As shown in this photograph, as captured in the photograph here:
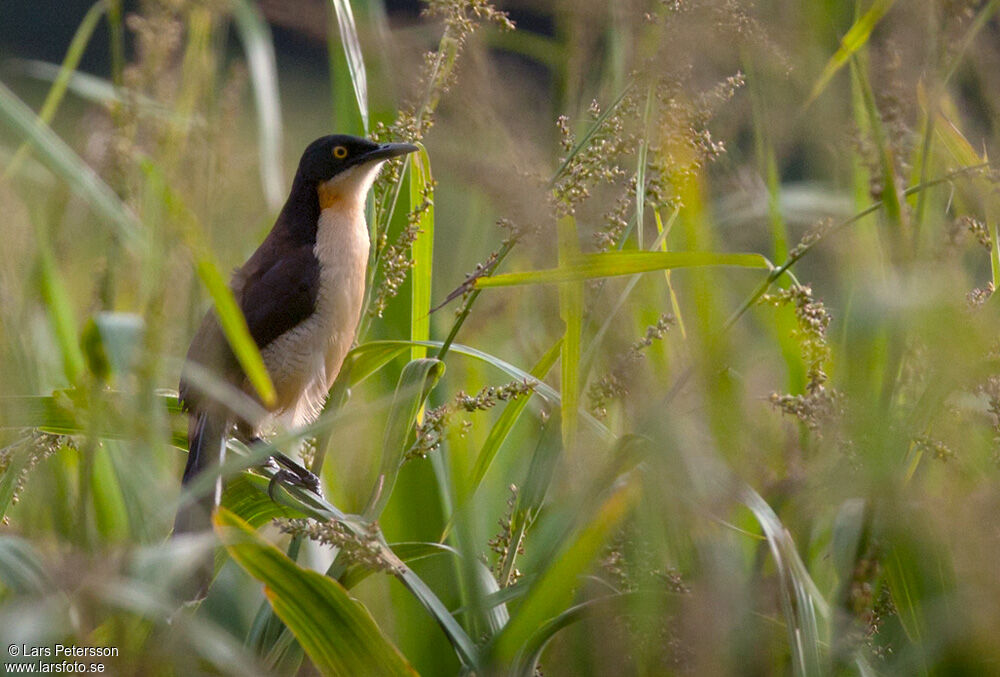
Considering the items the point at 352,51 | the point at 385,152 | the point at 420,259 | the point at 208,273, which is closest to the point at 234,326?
the point at 208,273

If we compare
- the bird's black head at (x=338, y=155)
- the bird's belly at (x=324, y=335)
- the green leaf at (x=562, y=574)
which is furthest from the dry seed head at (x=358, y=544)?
the bird's belly at (x=324, y=335)

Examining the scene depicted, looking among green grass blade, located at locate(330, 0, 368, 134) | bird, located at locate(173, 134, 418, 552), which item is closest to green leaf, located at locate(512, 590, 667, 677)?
bird, located at locate(173, 134, 418, 552)

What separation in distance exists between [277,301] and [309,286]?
0.09m

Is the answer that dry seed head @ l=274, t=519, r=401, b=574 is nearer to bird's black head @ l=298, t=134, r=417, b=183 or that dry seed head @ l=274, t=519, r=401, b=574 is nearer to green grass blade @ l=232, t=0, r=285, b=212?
bird's black head @ l=298, t=134, r=417, b=183

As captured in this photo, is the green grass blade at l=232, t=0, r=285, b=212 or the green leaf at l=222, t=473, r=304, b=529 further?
the green grass blade at l=232, t=0, r=285, b=212

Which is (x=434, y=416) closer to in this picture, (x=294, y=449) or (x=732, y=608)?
(x=732, y=608)

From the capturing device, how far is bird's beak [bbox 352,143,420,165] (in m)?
2.17

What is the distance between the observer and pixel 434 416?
164 centimetres

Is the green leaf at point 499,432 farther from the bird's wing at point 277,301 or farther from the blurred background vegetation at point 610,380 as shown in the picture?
the bird's wing at point 277,301

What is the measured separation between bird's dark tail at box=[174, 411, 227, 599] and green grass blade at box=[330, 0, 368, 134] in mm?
731

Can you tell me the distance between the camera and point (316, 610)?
56.8 inches

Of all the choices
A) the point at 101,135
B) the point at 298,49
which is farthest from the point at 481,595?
the point at 298,49

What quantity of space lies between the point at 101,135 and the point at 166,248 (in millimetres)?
827

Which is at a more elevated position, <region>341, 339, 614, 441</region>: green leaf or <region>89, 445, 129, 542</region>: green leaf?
<region>341, 339, 614, 441</region>: green leaf
